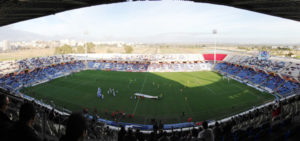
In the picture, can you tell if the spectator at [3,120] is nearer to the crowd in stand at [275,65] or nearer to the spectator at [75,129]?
the spectator at [75,129]

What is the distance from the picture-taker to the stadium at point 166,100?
6.35 meters

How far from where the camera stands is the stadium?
6.35m

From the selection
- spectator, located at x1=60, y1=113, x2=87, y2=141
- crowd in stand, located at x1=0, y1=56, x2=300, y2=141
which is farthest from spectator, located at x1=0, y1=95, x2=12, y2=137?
spectator, located at x1=60, y1=113, x2=87, y2=141

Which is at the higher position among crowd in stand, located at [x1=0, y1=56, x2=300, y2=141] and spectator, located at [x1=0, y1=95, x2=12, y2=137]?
spectator, located at [x1=0, y1=95, x2=12, y2=137]

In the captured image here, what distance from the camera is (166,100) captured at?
2016cm

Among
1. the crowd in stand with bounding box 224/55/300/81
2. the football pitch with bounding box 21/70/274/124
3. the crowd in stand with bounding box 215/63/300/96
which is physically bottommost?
Answer: the football pitch with bounding box 21/70/274/124

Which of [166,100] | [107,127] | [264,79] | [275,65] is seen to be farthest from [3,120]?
[275,65]

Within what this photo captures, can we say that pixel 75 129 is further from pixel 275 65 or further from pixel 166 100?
pixel 275 65

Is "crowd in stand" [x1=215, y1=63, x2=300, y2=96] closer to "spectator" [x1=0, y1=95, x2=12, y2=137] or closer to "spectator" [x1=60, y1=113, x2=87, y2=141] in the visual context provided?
"spectator" [x1=60, y1=113, x2=87, y2=141]

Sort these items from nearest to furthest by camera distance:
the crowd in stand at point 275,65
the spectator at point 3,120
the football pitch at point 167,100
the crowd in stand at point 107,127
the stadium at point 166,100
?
the crowd in stand at point 107,127 < the spectator at point 3,120 < the stadium at point 166,100 < the football pitch at point 167,100 < the crowd in stand at point 275,65

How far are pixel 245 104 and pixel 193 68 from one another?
88.5 feet

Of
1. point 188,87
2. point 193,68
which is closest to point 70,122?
point 188,87

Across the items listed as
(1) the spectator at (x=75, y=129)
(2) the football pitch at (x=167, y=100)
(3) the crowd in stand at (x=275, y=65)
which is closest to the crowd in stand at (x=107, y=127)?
(1) the spectator at (x=75, y=129)

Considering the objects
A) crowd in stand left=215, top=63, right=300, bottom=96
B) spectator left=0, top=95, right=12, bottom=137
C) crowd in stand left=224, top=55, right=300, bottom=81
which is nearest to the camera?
spectator left=0, top=95, right=12, bottom=137
